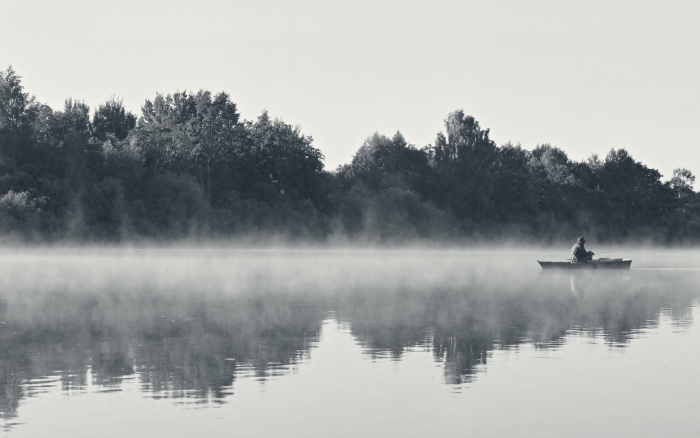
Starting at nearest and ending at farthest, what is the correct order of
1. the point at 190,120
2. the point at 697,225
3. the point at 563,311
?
the point at 563,311, the point at 190,120, the point at 697,225

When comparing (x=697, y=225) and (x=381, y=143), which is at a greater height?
(x=381, y=143)

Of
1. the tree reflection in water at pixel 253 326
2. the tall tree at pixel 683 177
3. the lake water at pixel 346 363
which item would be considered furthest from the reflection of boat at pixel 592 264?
the tall tree at pixel 683 177

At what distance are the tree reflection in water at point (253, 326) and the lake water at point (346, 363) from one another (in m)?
0.07

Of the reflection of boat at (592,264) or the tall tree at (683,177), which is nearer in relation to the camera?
the reflection of boat at (592,264)

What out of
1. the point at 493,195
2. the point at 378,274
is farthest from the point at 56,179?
the point at 493,195

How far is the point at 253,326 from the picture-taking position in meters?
21.6

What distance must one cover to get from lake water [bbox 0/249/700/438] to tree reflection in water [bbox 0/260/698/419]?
0.22ft

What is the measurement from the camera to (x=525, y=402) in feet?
42.7

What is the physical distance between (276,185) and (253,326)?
212 ft

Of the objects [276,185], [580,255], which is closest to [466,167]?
[276,185]

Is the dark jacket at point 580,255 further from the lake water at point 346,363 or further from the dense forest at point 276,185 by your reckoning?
the dense forest at point 276,185

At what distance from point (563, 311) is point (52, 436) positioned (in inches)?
676

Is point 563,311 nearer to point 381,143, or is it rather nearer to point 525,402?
point 525,402

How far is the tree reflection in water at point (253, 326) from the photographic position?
15.2m
